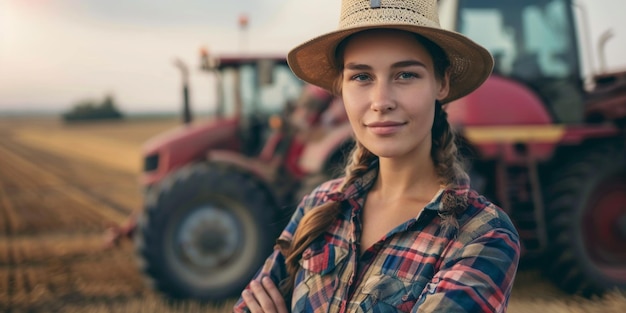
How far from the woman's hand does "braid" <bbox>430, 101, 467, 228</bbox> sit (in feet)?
1.50

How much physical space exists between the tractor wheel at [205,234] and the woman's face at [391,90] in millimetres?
3748

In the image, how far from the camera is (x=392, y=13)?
1406 mm

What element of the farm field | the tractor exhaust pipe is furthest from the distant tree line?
the tractor exhaust pipe

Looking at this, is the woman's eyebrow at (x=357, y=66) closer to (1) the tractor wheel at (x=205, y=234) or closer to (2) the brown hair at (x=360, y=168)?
(2) the brown hair at (x=360, y=168)

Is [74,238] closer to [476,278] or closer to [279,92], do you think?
[279,92]

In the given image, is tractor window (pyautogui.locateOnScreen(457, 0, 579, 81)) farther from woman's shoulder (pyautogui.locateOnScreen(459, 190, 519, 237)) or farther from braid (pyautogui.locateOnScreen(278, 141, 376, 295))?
woman's shoulder (pyautogui.locateOnScreen(459, 190, 519, 237))

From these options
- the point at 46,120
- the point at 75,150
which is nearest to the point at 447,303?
the point at 75,150

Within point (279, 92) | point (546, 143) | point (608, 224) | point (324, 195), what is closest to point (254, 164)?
point (279, 92)

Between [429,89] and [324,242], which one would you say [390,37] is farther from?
[324,242]

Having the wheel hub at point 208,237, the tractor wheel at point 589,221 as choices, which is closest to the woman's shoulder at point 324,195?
the tractor wheel at point 589,221

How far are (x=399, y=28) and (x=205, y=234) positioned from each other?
4073mm

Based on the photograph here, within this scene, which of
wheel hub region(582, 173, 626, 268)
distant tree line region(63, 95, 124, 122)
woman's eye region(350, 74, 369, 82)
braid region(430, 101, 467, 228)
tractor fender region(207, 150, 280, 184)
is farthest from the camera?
distant tree line region(63, 95, 124, 122)

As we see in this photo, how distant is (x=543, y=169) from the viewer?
16.4 ft

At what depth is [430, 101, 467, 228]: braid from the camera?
1370 millimetres
